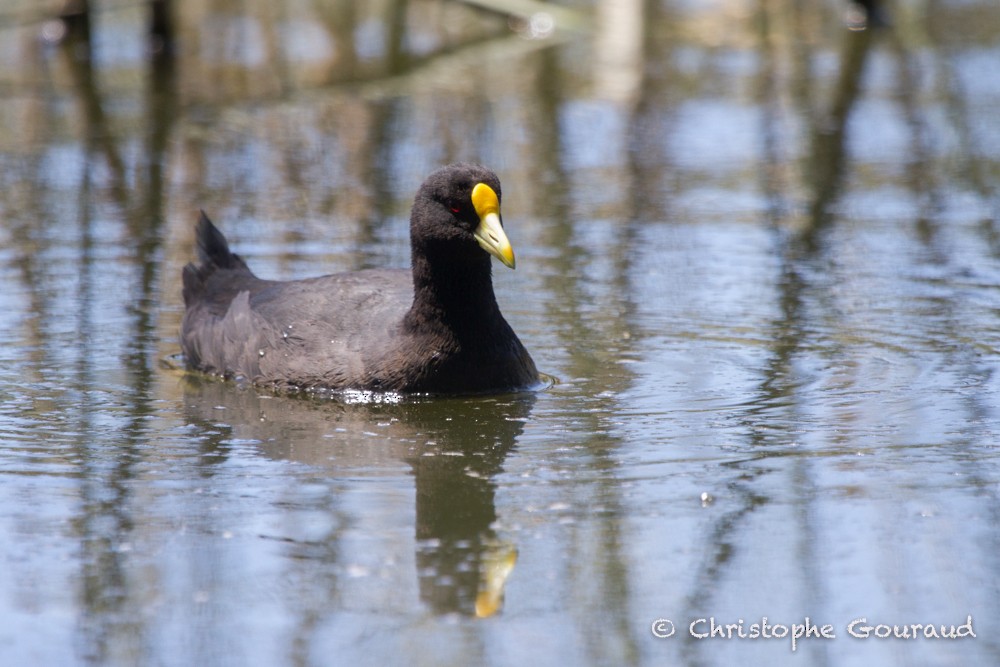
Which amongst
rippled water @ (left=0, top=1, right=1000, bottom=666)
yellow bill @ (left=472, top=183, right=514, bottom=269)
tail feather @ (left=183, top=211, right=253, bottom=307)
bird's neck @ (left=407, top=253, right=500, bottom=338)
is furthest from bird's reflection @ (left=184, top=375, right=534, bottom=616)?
tail feather @ (left=183, top=211, right=253, bottom=307)

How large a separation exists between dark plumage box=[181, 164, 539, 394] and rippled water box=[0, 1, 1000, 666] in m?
0.15

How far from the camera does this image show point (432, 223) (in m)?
6.34

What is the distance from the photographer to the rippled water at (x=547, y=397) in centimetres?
423

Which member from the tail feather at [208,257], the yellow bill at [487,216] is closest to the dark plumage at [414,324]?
the yellow bill at [487,216]

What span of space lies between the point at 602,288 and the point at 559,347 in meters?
0.94

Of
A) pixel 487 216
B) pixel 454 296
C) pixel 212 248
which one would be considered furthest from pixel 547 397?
pixel 212 248

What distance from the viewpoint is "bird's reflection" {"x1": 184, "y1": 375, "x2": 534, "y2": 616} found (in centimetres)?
452

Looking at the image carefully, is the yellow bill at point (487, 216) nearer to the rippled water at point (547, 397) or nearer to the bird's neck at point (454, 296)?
the bird's neck at point (454, 296)

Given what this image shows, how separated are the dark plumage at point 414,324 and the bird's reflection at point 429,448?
3.9 inches

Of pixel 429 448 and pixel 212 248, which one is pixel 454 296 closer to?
pixel 429 448

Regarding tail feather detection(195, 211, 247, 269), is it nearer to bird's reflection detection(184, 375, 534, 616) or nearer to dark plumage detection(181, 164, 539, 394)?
dark plumage detection(181, 164, 539, 394)

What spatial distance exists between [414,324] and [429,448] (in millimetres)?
762

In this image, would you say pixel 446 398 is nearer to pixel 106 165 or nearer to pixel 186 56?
pixel 106 165

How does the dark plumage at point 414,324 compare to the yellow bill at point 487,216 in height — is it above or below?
below
